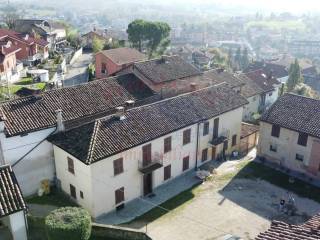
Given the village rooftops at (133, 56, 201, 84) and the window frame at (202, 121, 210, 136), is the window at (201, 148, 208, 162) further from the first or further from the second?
the village rooftops at (133, 56, 201, 84)

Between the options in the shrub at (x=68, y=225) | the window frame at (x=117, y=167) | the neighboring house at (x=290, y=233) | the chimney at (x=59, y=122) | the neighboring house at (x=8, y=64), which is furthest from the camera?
the neighboring house at (x=8, y=64)

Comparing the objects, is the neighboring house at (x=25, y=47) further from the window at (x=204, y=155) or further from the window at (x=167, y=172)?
the window at (x=167, y=172)

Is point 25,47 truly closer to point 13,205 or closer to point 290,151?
point 290,151

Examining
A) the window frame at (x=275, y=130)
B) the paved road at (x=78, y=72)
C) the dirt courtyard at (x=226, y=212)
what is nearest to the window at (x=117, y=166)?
the dirt courtyard at (x=226, y=212)

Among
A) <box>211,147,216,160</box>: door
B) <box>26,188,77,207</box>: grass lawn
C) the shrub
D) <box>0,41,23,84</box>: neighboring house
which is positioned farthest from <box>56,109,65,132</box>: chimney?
<box>0,41,23,84</box>: neighboring house

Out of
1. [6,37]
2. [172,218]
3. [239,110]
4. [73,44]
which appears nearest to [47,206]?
[172,218]
